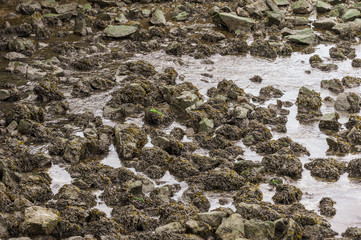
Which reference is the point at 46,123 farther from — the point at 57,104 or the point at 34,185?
the point at 34,185

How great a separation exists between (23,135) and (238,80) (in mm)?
7650

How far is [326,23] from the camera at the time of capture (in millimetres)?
22141

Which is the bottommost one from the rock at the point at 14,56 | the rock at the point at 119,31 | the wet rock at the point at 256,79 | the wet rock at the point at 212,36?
the rock at the point at 14,56

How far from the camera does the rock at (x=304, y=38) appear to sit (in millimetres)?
20328

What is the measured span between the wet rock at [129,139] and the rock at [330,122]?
5029 mm

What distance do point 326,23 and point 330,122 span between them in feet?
34.1

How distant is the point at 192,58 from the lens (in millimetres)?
18375

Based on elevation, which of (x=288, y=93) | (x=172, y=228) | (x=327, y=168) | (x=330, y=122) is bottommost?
(x=288, y=93)

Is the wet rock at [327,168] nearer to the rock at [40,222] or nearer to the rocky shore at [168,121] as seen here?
the rocky shore at [168,121]

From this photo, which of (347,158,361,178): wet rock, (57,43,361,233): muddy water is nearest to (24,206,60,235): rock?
(57,43,361,233): muddy water

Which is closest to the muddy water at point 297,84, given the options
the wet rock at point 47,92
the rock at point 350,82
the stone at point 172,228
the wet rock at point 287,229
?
the rock at point 350,82

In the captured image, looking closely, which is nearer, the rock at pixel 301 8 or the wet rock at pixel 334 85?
the wet rock at pixel 334 85

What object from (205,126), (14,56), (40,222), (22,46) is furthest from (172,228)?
(22,46)

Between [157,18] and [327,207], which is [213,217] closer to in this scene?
[327,207]
